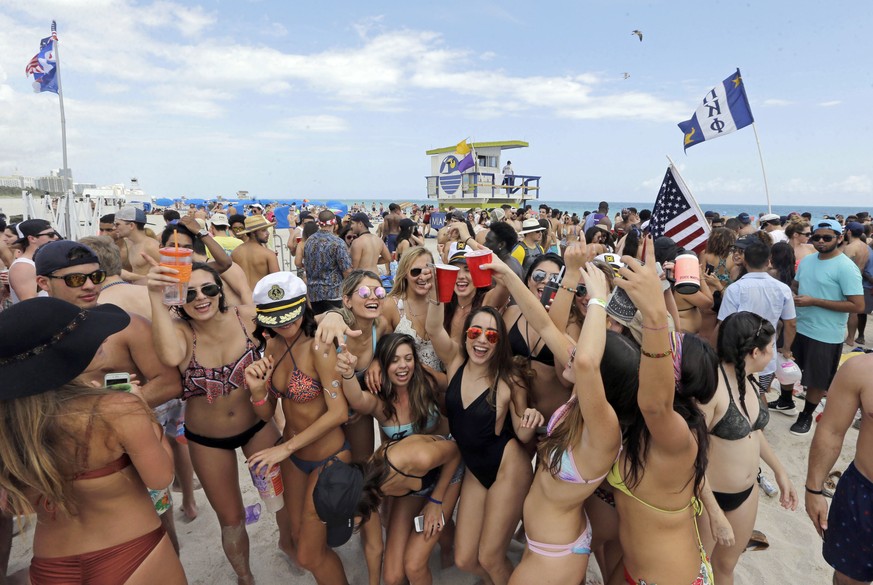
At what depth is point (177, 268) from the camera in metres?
2.38

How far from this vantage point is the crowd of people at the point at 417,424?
5.58ft

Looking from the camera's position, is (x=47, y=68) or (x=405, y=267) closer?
(x=405, y=267)

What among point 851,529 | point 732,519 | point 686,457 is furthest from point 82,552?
point 851,529

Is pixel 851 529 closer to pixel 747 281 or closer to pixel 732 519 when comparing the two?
pixel 732 519

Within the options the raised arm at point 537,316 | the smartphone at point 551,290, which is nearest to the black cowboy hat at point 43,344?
the raised arm at point 537,316

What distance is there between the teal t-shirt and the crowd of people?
7.38ft

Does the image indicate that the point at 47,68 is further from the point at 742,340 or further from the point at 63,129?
the point at 742,340

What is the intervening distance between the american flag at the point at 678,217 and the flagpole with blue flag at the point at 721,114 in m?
4.83

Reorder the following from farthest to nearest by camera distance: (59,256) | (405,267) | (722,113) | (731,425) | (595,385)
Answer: (722,113) → (405,267) → (59,256) → (731,425) → (595,385)

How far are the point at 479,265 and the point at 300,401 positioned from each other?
132 cm

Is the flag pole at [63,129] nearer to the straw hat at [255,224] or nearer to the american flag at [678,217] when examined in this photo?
the straw hat at [255,224]

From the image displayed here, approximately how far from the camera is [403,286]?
3.94 meters

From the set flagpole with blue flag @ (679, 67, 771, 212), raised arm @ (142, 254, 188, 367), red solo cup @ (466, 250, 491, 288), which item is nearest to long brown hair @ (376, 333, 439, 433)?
red solo cup @ (466, 250, 491, 288)

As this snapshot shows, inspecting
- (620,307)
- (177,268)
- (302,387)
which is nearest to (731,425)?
(620,307)
